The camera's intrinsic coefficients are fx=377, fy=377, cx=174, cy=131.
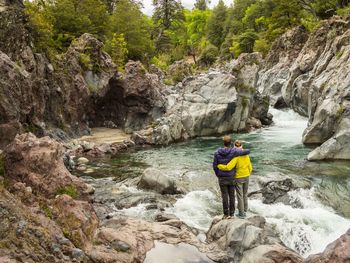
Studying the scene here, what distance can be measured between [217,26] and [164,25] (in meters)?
17.8

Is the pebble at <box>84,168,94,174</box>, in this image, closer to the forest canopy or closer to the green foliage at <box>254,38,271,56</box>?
the forest canopy

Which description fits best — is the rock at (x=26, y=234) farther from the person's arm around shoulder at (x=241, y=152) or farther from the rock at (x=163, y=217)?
the person's arm around shoulder at (x=241, y=152)

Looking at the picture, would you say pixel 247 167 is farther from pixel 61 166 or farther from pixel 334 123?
pixel 334 123

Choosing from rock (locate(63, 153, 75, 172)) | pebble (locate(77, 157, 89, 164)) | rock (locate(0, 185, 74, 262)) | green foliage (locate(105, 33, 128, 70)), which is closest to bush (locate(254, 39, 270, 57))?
green foliage (locate(105, 33, 128, 70))

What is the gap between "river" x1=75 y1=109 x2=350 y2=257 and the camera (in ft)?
42.8

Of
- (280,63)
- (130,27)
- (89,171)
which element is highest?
(130,27)

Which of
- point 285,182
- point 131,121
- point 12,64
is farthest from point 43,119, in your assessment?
point 285,182

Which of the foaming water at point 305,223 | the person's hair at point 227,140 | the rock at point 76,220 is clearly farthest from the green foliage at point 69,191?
the foaming water at point 305,223

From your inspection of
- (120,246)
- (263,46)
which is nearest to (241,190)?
(120,246)

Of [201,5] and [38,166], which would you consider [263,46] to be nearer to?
[38,166]

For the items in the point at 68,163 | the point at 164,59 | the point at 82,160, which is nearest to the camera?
the point at 68,163

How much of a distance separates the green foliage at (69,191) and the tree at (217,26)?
8790 centimetres

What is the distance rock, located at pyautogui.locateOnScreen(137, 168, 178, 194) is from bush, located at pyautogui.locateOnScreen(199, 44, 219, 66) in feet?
244

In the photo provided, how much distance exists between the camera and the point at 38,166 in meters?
11.9
